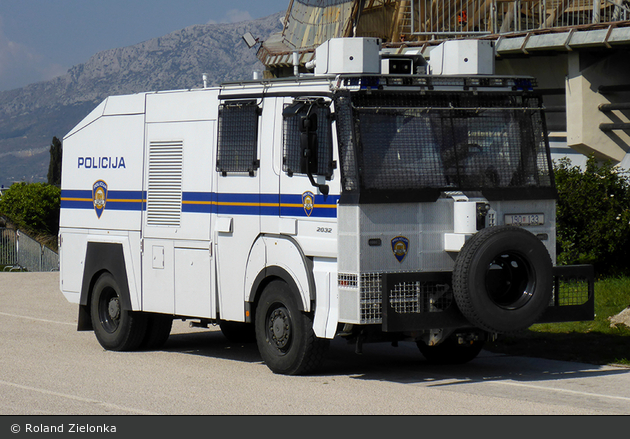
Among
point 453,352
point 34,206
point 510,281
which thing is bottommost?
point 453,352

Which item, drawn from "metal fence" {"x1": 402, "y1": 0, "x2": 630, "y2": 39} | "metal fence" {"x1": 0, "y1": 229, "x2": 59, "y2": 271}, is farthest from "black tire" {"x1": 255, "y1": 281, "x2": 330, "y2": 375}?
"metal fence" {"x1": 0, "y1": 229, "x2": 59, "y2": 271}

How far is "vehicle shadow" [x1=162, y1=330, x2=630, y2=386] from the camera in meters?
10.7

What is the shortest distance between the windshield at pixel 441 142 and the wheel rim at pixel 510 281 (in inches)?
31.7

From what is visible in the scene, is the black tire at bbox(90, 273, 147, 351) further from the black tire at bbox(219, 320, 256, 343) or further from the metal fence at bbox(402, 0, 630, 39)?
the metal fence at bbox(402, 0, 630, 39)

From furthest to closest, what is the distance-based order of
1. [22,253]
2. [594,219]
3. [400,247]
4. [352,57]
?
[22,253] → [594,219] → [352,57] → [400,247]

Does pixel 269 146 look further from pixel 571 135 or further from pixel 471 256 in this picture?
pixel 571 135

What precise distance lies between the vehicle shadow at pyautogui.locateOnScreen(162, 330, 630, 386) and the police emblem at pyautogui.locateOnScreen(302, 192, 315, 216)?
184 cm

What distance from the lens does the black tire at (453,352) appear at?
11625 mm

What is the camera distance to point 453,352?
1172cm

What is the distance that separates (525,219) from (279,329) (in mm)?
2866

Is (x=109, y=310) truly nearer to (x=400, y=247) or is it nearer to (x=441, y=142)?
(x=400, y=247)

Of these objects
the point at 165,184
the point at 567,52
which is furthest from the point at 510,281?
the point at 567,52

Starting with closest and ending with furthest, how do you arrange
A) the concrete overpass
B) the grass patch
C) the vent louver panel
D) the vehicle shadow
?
the vehicle shadow → the grass patch → the vent louver panel → the concrete overpass
